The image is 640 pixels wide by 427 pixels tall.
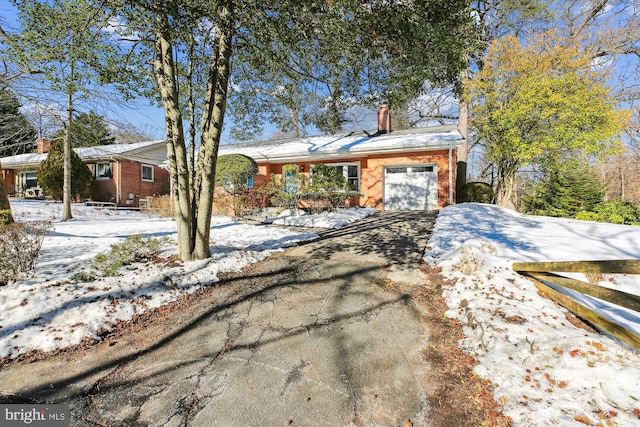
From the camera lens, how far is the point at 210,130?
4.56 m

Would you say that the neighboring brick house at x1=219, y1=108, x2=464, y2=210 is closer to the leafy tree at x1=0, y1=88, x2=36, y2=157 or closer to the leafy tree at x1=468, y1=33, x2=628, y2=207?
the leafy tree at x1=468, y1=33, x2=628, y2=207

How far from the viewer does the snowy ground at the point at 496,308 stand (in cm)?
188

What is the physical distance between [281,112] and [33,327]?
6.92m

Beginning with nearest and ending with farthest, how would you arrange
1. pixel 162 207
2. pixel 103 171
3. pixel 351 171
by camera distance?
pixel 162 207
pixel 351 171
pixel 103 171

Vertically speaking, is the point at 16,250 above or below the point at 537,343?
above

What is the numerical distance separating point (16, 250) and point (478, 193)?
46.5ft

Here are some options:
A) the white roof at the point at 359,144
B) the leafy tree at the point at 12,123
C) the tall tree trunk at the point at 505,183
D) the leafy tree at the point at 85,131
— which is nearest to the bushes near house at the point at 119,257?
the leafy tree at the point at 12,123

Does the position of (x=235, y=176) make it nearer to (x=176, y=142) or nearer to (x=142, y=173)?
(x=176, y=142)

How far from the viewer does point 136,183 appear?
60.5ft

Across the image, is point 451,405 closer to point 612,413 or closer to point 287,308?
point 612,413

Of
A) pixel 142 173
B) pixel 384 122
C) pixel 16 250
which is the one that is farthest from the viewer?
pixel 142 173

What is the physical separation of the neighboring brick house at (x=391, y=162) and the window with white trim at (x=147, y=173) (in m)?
10.5

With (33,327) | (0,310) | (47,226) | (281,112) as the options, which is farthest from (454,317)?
(281,112)

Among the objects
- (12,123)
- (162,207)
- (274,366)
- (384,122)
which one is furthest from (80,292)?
(384,122)
